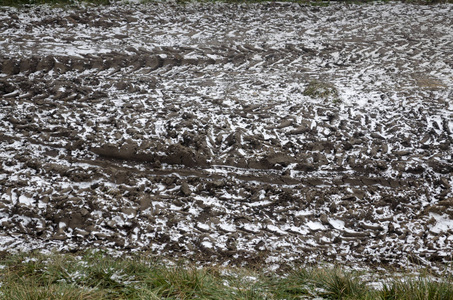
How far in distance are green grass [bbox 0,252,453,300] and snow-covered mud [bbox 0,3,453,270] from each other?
1.38 ft

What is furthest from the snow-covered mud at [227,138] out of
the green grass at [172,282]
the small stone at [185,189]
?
the green grass at [172,282]

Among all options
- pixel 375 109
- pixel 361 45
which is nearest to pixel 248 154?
pixel 375 109

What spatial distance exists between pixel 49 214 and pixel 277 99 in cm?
361

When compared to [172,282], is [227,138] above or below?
above

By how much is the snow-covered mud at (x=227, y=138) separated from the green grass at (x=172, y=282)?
421 mm

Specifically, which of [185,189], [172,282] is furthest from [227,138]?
[172,282]

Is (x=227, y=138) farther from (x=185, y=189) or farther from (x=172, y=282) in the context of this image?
(x=172, y=282)

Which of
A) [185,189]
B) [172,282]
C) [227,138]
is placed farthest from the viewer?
[227,138]

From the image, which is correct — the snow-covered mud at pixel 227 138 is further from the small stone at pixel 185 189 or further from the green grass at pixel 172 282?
the green grass at pixel 172 282

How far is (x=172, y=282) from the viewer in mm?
3314

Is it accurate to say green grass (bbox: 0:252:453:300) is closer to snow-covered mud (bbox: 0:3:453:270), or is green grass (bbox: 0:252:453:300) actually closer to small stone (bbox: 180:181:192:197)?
snow-covered mud (bbox: 0:3:453:270)

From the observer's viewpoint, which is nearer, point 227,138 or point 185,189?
point 185,189

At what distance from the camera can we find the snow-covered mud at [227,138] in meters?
4.25

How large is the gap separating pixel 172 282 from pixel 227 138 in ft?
8.19
